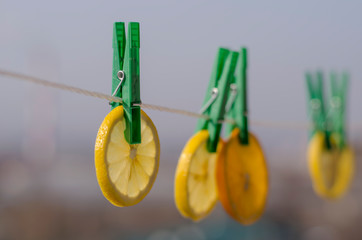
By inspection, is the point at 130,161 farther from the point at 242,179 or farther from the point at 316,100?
the point at 316,100

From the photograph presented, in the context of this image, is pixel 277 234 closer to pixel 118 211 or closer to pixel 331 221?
pixel 331 221

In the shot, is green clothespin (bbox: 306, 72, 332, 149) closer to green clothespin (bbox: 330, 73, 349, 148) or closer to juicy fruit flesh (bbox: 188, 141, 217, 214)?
green clothespin (bbox: 330, 73, 349, 148)

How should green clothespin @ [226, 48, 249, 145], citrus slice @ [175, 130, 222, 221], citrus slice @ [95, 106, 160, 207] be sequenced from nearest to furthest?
citrus slice @ [95, 106, 160, 207]
citrus slice @ [175, 130, 222, 221]
green clothespin @ [226, 48, 249, 145]

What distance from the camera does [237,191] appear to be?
1.17 meters

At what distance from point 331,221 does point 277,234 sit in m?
3.32

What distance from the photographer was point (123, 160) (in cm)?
87

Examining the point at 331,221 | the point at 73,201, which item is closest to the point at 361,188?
the point at 331,221

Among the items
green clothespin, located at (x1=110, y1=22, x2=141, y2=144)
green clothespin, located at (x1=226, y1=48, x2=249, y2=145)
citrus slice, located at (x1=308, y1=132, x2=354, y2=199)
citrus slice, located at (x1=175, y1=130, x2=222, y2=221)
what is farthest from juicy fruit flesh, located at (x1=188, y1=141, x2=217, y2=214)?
citrus slice, located at (x1=308, y1=132, x2=354, y2=199)

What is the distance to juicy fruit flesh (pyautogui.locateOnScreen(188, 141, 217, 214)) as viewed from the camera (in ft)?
A: 3.54

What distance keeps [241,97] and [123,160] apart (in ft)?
1.59

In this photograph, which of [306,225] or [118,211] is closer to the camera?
[306,225]

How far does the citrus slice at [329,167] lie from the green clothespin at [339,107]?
1.4 inches

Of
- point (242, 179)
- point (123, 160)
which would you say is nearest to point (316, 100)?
point (242, 179)

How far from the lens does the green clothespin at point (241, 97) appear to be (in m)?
1.24
